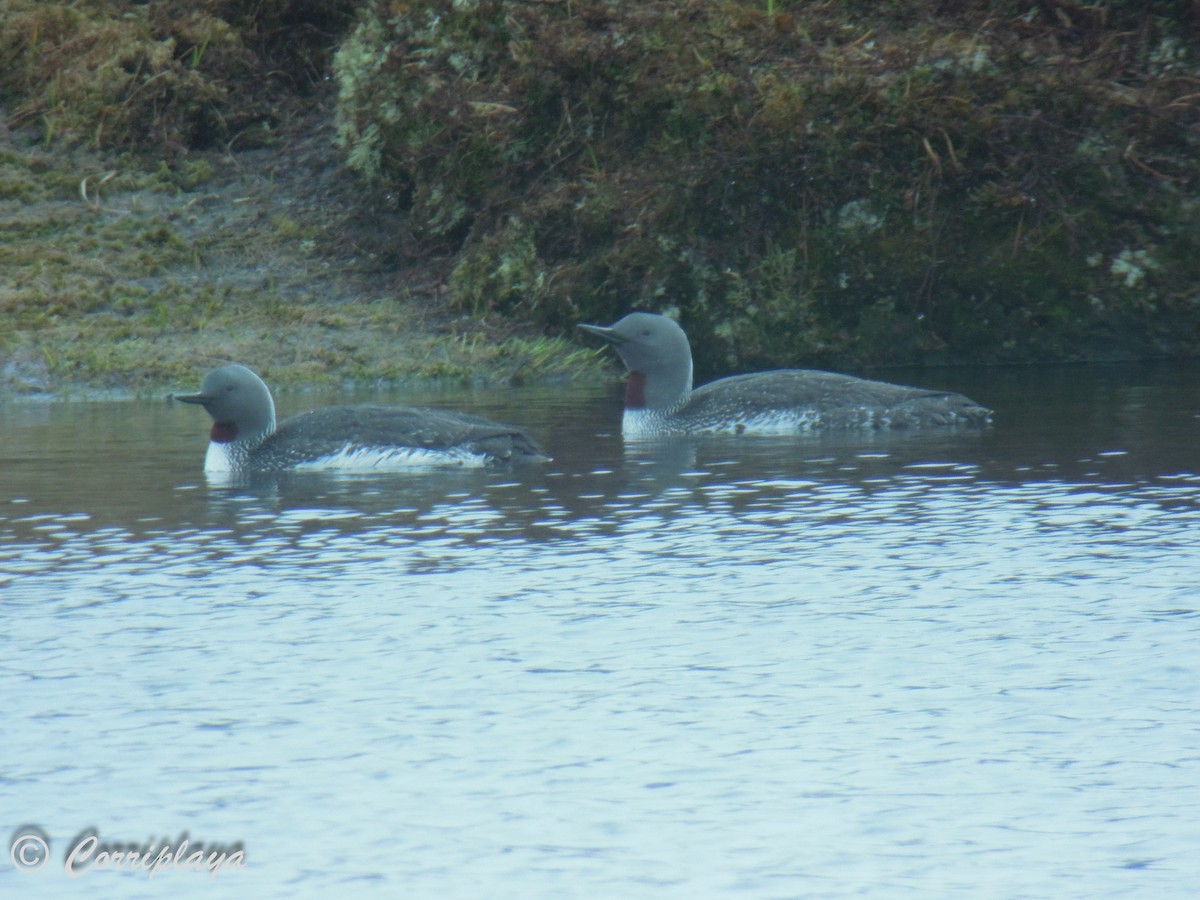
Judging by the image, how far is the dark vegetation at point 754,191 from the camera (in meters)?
16.3

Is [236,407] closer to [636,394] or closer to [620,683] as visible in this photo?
[636,394]

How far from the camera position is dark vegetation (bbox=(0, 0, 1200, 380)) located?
1631cm

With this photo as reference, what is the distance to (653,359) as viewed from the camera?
1277 centimetres

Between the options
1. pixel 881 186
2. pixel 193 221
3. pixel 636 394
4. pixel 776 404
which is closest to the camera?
pixel 776 404

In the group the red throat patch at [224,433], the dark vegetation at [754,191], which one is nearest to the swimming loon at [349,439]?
the red throat patch at [224,433]

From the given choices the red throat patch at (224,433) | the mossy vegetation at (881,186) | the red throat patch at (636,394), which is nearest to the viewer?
the red throat patch at (224,433)

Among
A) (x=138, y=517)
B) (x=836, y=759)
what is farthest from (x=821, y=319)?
(x=836, y=759)

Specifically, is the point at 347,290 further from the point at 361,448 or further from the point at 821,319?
the point at 361,448

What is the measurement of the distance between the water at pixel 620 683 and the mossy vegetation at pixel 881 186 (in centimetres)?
650

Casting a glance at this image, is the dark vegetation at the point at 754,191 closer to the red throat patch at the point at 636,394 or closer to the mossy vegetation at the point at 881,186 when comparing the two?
the mossy vegetation at the point at 881,186

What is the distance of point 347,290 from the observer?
1803 centimetres

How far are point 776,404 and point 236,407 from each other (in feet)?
11.1

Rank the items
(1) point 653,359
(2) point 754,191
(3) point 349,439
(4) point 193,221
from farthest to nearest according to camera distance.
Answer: (4) point 193,221 → (2) point 754,191 → (1) point 653,359 → (3) point 349,439

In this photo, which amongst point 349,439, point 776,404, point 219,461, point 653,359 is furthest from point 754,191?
point 219,461
